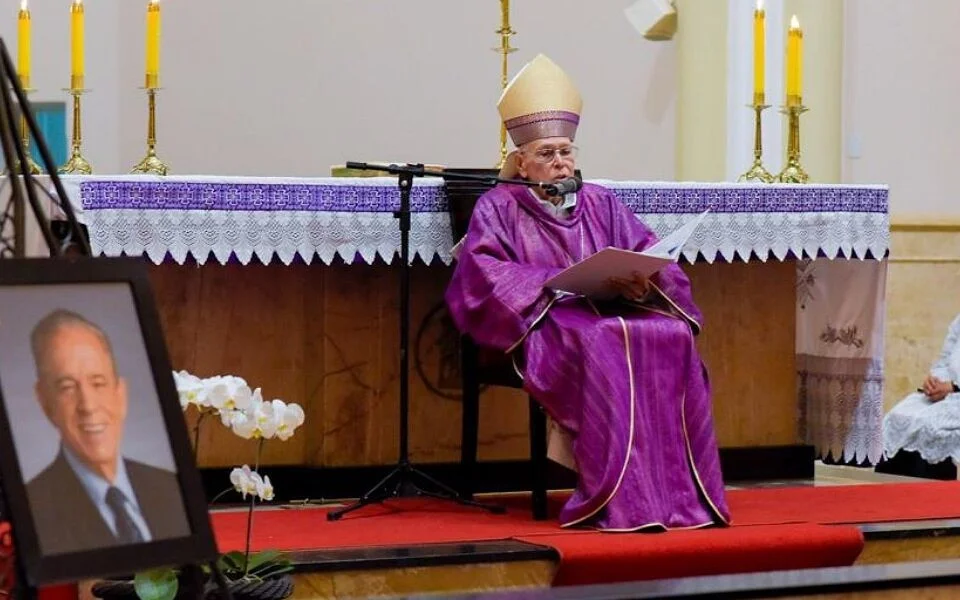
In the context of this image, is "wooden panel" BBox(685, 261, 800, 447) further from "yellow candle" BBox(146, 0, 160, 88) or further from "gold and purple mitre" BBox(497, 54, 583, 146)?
"yellow candle" BBox(146, 0, 160, 88)

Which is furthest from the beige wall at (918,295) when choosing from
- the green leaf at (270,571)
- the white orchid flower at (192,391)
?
the white orchid flower at (192,391)

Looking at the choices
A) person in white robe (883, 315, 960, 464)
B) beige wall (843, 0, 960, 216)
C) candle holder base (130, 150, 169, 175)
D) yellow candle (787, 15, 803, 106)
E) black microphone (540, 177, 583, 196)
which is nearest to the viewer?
black microphone (540, 177, 583, 196)

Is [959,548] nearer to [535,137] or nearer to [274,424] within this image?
[535,137]

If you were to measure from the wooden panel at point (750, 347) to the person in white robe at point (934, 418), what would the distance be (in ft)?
3.96

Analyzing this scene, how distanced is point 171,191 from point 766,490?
7.74ft

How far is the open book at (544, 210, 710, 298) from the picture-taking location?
4.91m

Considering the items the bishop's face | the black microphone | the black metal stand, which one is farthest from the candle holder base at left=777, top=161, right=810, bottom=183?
the black metal stand

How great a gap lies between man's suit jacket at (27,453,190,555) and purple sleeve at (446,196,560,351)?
Result: 9.88 feet

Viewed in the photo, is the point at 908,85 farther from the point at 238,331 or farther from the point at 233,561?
the point at 233,561

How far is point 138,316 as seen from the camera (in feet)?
7.27

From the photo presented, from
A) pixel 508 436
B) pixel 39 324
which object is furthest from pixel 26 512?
pixel 508 436

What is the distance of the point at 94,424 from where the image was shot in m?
2.14

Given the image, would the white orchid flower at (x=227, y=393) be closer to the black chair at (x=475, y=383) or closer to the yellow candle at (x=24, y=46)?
the black chair at (x=475, y=383)

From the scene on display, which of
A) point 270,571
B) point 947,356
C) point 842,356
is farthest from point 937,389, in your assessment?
point 270,571
